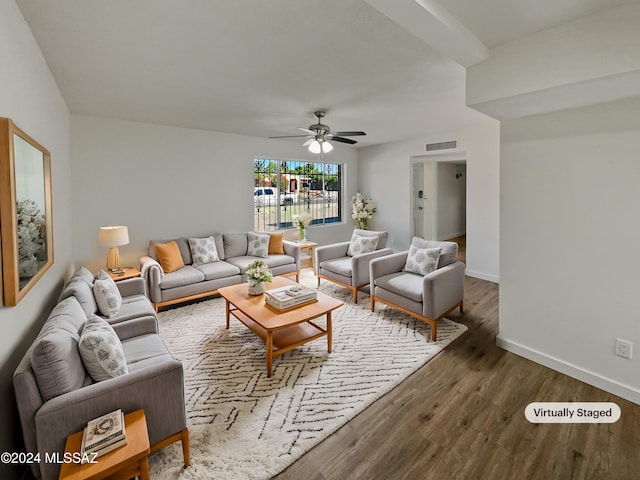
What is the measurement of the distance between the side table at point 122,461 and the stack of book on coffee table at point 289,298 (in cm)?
147

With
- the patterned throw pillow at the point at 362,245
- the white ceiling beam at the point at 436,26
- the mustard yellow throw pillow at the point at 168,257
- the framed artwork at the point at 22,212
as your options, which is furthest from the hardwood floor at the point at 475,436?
the mustard yellow throw pillow at the point at 168,257

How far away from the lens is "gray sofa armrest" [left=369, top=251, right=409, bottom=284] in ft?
12.7

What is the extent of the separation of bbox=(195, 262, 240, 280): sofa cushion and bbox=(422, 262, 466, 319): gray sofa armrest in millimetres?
2617

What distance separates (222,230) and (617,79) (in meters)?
5.03

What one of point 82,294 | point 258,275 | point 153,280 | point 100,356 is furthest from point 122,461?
point 153,280

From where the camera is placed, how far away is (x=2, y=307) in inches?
60.1

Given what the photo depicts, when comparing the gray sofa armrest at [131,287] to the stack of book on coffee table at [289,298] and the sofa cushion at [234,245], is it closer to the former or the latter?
the stack of book on coffee table at [289,298]

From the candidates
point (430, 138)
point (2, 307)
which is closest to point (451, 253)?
point (430, 138)

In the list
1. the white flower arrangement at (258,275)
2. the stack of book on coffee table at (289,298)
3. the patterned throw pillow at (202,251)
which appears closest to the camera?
the stack of book on coffee table at (289,298)

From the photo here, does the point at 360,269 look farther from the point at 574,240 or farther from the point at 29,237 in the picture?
the point at 29,237

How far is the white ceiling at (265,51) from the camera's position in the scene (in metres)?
1.80

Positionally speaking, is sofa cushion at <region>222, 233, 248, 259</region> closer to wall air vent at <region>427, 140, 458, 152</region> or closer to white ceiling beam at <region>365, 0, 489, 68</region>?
wall air vent at <region>427, 140, 458, 152</region>

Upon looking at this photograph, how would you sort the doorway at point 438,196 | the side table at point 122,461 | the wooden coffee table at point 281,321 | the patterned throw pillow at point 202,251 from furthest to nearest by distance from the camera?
the doorway at point 438,196 → the patterned throw pillow at point 202,251 → the wooden coffee table at point 281,321 → the side table at point 122,461

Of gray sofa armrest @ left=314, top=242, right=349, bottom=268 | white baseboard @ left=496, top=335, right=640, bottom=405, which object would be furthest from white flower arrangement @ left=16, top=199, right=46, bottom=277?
white baseboard @ left=496, top=335, right=640, bottom=405
